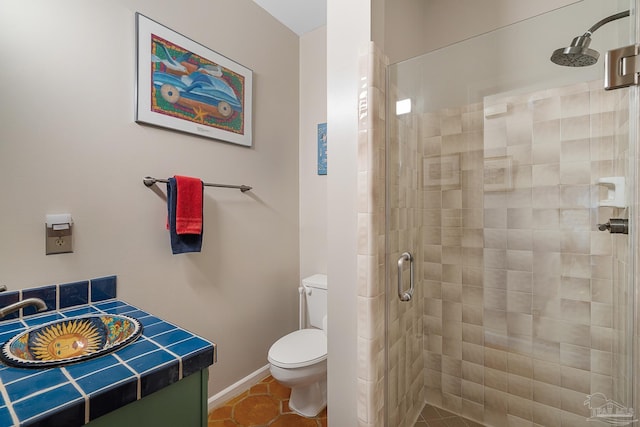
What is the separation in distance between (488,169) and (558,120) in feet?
1.10

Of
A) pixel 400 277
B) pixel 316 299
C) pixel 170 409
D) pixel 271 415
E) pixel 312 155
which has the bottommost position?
pixel 271 415

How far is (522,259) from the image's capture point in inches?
55.6

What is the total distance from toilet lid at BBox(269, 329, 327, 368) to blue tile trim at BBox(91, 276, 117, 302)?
35.2 inches

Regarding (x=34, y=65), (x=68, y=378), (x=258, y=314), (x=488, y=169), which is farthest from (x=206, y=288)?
(x=488, y=169)

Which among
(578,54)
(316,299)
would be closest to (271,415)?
(316,299)

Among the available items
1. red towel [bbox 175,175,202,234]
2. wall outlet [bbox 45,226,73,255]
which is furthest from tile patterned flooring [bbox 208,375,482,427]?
wall outlet [bbox 45,226,73,255]

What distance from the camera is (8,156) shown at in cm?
112

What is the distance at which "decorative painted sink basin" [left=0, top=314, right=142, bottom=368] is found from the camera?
2.95 feet

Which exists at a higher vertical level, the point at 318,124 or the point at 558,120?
the point at 318,124

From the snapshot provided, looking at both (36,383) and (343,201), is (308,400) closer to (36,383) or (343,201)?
(343,201)

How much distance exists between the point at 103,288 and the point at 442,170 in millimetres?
1729

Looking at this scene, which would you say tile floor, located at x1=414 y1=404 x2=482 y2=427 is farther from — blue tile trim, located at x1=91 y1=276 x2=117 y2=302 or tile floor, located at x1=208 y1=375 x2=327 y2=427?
blue tile trim, located at x1=91 y1=276 x2=117 y2=302

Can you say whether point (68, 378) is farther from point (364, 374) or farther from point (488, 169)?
point (488, 169)

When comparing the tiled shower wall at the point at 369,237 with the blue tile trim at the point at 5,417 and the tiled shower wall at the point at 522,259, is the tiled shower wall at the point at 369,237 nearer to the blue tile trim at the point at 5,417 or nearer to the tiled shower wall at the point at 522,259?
the tiled shower wall at the point at 522,259
